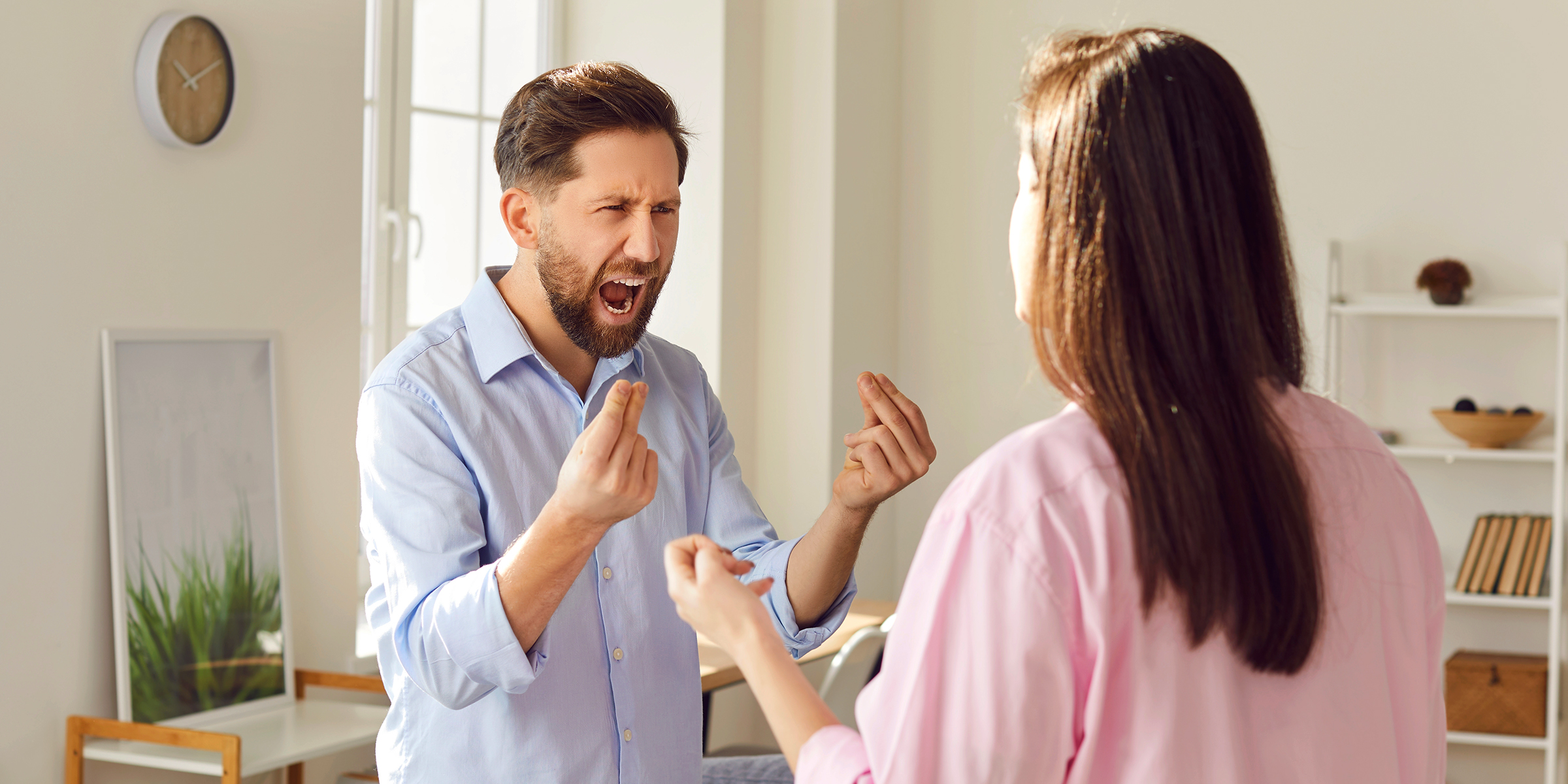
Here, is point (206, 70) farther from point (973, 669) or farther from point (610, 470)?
point (973, 669)

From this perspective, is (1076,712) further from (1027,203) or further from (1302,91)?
(1302,91)

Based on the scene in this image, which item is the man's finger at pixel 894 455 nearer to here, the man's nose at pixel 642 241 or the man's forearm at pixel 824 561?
the man's forearm at pixel 824 561

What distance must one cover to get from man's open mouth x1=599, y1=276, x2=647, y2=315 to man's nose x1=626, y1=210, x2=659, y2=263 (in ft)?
0.09

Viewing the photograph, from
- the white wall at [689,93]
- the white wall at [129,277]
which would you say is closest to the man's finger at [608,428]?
the white wall at [129,277]

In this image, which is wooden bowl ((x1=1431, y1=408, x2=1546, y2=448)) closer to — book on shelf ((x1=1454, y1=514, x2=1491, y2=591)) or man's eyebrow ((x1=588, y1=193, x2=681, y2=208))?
book on shelf ((x1=1454, y1=514, x2=1491, y2=591))

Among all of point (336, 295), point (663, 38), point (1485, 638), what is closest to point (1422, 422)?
point (1485, 638)

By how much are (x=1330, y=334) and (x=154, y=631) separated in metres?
3.21

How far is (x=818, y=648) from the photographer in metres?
3.20

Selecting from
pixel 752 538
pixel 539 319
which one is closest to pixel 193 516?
pixel 539 319

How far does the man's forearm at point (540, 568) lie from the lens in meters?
1.18

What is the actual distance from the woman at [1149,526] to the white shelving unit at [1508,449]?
293 cm

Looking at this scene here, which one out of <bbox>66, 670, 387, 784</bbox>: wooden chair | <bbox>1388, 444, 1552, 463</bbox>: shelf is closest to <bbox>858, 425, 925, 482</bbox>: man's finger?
<bbox>66, 670, 387, 784</bbox>: wooden chair

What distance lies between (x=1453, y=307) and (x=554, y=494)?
128 inches

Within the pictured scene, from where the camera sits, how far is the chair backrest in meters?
3.58
